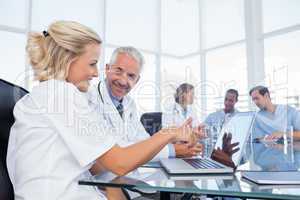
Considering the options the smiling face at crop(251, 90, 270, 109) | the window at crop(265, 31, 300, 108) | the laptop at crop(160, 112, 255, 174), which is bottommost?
the laptop at crop(160, 112, 255, 174)

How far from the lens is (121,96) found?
1.81 metres

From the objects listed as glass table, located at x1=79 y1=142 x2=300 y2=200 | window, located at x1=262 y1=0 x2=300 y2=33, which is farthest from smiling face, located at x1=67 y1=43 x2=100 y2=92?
window, located at x1=262 y1=0 x2=300 y2=33

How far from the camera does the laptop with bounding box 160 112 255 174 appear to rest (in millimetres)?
828

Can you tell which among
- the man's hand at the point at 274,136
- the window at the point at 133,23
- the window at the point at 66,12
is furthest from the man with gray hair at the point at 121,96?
the window at the point at 133,23

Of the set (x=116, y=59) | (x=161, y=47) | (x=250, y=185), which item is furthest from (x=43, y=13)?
(x=250, y=185)

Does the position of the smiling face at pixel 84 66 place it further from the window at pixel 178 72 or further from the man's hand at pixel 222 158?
the window at pixel 178 72

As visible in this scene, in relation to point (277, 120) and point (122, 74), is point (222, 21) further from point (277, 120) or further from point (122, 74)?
point (122, 74)

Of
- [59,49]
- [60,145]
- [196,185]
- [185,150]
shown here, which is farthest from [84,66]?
[185,150]

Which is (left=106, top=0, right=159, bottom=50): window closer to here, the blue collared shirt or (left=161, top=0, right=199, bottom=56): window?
(left=161, top=0, right=199, bottom=56): window

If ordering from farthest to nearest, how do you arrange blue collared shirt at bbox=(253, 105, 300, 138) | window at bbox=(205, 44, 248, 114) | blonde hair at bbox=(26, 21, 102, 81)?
1. window at bbox=(205, 44, 248, 114)
2. blue collared shirt at bbox=(253, 105, 300, 138)
3. blonde hair at bbox=(26, 21, 102, 81)

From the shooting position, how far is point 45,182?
2.54 feet

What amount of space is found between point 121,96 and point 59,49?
3.12 ft

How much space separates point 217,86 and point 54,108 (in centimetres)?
439

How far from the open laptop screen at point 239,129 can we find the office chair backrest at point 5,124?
0.70 m
